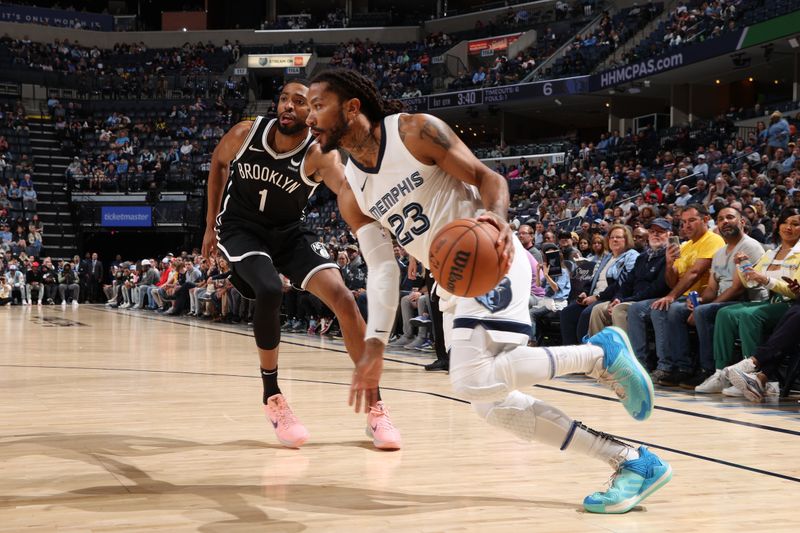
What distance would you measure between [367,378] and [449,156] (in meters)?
0.81

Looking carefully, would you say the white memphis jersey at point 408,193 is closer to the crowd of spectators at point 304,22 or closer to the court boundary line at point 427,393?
the court boundary line at point 427,393

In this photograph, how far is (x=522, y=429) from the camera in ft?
10.0

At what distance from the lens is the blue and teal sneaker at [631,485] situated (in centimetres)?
296

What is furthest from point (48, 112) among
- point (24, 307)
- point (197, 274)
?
point (197, 274)

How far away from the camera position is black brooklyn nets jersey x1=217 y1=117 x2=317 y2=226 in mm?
4574

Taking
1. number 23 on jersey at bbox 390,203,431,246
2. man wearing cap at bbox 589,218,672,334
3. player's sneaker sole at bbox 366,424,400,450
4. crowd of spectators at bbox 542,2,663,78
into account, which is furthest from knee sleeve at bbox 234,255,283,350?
crowd of spectators at bbox 542,2,663,78

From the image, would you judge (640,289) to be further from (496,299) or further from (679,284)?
(496,299)

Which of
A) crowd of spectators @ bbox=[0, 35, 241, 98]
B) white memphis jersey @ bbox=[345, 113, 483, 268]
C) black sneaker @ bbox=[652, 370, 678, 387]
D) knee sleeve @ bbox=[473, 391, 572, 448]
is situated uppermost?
crowd of spectators @ bbox=[0, 35, 241, 98]

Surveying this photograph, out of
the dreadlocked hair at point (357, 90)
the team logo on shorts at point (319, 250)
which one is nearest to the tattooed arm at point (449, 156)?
the dreadlocked hair at point (357, 90)

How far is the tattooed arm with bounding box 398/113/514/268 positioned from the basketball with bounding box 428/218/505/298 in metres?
0.20

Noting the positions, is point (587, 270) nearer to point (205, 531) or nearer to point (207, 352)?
point (207, 352)

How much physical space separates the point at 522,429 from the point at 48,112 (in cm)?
3477

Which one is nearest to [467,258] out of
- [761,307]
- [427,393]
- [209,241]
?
[209,241]

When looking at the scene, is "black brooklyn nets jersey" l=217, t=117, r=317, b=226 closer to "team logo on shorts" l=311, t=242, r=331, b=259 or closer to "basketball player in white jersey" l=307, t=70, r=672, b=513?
"team logo on shorts" l=311, t=242, r=331, b=259
